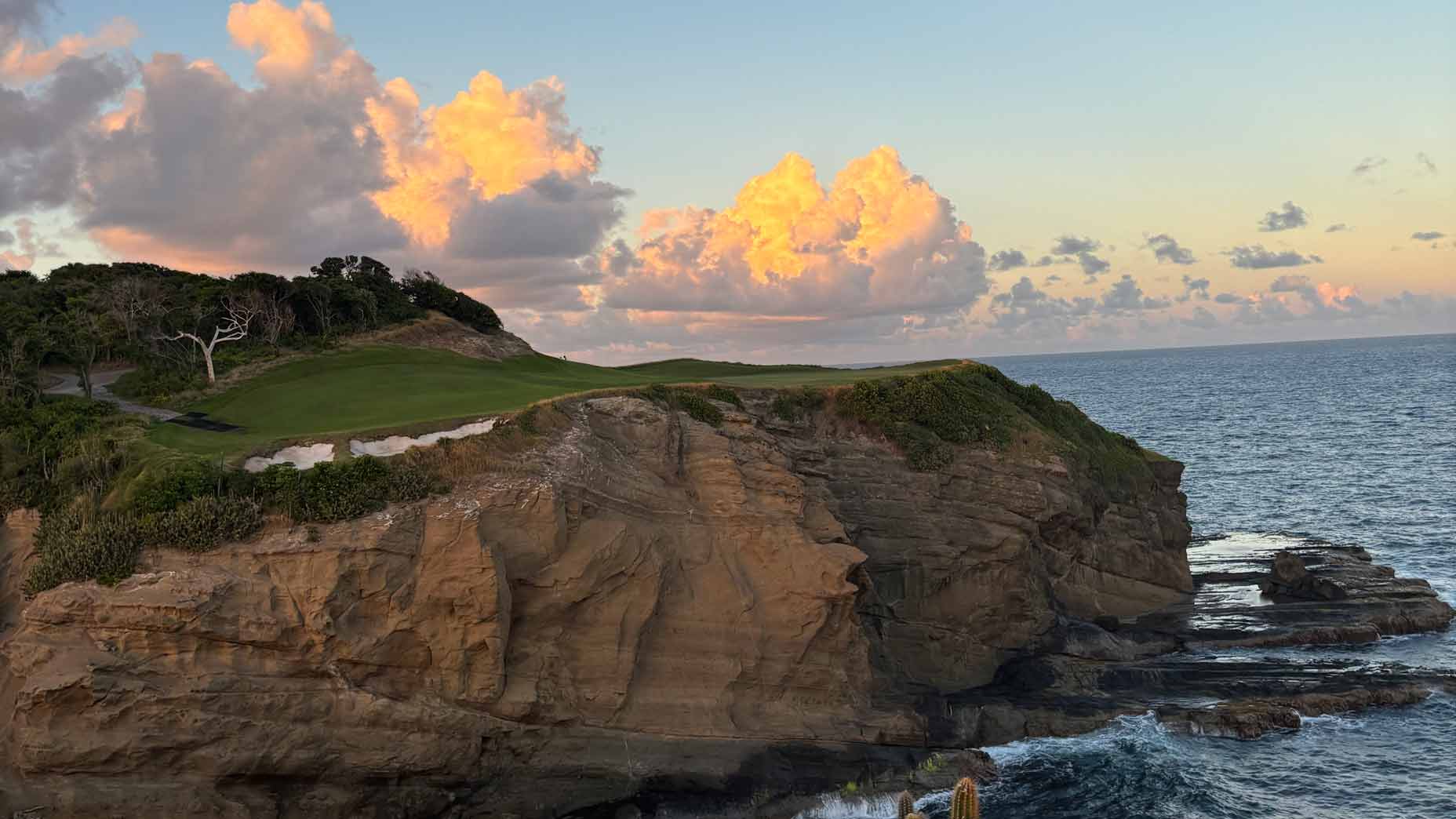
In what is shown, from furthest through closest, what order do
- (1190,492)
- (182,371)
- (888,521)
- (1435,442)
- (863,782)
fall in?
(1435,442)
(1190,492)
(182,371)
(888,521)
(863,782)

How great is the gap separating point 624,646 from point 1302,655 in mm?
21737

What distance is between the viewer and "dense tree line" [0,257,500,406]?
33.0 metres

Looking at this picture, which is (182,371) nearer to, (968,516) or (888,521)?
(888,521)

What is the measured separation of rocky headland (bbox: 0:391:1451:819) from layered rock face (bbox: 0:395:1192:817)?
6 centimetres

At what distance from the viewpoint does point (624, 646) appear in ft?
76.8

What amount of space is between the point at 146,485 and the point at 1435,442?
251 feet

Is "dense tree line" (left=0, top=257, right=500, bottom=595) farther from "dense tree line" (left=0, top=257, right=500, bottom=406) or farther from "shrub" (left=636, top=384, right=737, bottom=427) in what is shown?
"shrub" (left=636, top=384, right=737, bottom=427)

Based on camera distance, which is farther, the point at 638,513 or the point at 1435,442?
the point at 1435,442

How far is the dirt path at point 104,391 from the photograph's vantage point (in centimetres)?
3028

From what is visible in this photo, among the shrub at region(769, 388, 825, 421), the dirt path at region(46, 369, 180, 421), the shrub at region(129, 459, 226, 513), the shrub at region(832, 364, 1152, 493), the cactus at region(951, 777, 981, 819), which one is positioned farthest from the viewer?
the shrub at region(832, 364, 1152, 493)

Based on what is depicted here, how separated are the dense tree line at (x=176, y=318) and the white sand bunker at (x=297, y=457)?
8670 mm

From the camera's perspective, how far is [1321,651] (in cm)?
3222

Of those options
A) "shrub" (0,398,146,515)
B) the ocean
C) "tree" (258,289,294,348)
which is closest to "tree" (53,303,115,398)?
"shrub" (0,398,146,515)

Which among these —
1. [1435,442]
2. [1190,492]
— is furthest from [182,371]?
[1435,442]
